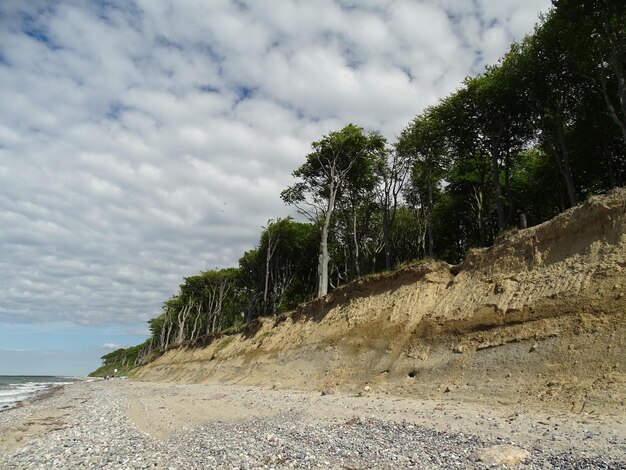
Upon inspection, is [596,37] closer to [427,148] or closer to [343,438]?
[427,148]

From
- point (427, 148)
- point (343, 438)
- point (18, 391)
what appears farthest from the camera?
point (18, 391)

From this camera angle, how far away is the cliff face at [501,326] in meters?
10.9

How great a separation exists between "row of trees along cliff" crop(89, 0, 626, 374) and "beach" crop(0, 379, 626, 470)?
49.0 feet

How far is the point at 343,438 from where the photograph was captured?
8.77m

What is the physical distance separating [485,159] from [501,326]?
23151mm

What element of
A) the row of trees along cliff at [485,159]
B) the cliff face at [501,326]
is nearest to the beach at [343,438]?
the cliff face at [501,326]

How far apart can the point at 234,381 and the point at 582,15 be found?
2768 cm

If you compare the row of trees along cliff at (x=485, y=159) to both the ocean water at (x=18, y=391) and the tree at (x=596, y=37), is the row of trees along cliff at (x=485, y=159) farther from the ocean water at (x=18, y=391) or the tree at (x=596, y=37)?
the ocean water at (x=18, y=391)

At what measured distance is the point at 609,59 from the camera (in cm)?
2070

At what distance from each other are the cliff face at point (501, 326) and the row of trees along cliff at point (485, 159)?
23.6ft

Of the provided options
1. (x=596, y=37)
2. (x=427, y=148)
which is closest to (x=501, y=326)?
(x=596, y=37)

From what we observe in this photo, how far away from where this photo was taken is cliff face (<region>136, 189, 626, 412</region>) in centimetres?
1090

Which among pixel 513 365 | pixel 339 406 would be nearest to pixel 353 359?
pixel 339 406

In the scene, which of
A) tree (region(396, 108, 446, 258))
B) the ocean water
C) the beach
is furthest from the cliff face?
the ocean water
